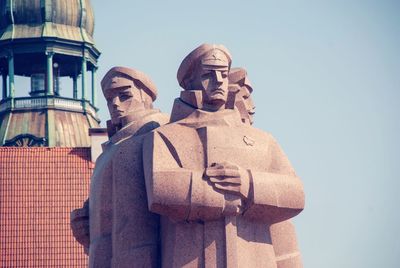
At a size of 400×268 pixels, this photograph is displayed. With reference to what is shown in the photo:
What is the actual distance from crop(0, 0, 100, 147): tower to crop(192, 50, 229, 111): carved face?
199ft

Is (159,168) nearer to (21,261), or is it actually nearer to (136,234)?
(136,234)

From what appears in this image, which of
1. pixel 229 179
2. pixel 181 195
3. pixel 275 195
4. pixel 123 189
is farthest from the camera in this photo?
pixel 123 189

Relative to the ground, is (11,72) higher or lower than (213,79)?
higher

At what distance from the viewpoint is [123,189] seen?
28703 millimetres

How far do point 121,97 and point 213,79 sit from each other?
2448mm

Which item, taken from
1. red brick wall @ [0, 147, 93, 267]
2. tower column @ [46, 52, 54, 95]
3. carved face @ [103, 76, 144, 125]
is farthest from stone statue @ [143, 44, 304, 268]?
tower column @ [46, 52, 54, 95]

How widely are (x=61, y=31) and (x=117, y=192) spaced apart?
64.9 m

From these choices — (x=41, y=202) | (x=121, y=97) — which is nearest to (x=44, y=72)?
(x=41, y=202)

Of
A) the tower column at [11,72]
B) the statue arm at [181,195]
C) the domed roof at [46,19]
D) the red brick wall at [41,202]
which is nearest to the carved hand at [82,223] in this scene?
the statue arm at [181,195]

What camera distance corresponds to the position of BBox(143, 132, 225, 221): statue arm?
89.7 feet

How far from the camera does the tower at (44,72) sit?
9056cm

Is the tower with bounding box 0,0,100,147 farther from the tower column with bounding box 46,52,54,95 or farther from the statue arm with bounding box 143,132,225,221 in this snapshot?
the statue arm with bounding box 143,132,225,221

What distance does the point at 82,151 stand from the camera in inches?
2790

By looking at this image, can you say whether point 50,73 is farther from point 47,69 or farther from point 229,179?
point 229,179
